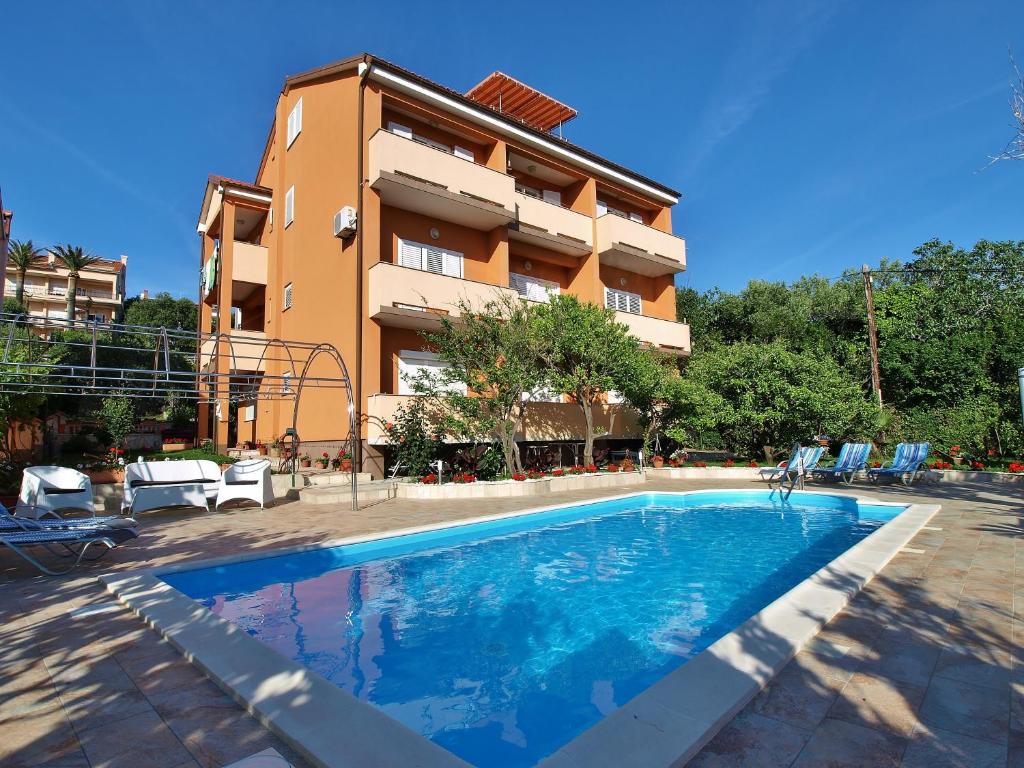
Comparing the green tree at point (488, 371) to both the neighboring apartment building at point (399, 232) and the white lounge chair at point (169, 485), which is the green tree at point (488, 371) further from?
the white lounge chair at point (169, 485)

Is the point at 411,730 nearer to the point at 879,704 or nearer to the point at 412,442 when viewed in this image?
the point at 879,704

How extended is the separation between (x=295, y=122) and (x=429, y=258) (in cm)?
697

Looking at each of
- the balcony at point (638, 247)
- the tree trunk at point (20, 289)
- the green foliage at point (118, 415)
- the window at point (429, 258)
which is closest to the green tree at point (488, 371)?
the window at point (429, 258)

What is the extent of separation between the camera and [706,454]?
923 inches

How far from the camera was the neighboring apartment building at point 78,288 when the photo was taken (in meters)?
57.5

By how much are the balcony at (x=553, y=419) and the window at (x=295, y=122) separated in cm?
1033

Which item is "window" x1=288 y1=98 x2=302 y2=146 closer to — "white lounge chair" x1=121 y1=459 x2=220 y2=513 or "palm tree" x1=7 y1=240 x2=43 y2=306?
"white lounge chair" x1=121 y1=459 x2=220 y2=513

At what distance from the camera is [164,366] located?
15078mm

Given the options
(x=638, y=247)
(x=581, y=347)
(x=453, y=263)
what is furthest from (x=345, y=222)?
(x=638, y=247)

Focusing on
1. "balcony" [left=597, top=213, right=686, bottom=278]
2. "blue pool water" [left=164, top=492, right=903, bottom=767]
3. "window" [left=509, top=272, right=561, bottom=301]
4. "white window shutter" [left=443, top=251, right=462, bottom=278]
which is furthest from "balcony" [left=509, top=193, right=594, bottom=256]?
"blue pool water" [left=164, top=492, right=903, bottom=767]

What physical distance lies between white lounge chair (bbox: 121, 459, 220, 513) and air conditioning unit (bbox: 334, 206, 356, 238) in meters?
7.40

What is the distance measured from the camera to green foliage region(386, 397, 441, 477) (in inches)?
561

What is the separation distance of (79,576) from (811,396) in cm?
1725

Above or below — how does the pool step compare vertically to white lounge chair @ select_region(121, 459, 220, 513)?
below
